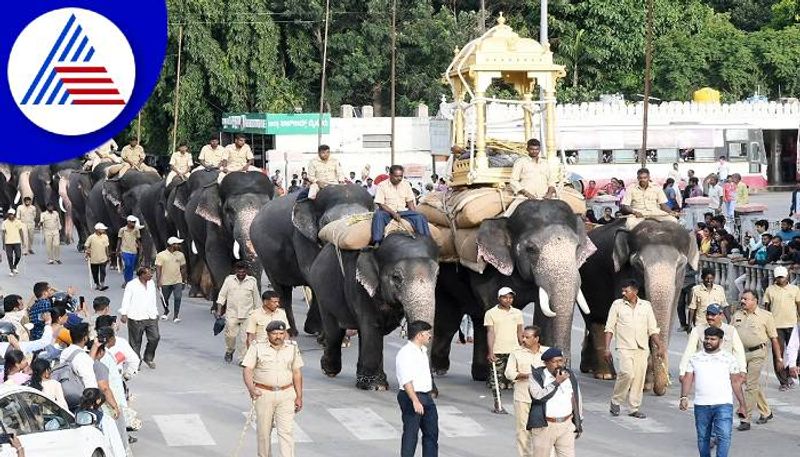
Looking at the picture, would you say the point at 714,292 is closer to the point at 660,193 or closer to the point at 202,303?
the point at 660,193

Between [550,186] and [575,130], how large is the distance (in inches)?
1430

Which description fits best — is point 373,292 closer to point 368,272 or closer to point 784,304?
point 368,272

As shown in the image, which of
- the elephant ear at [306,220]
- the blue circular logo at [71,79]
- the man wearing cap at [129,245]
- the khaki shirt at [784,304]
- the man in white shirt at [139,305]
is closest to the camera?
the blue circular logo at [71,79]

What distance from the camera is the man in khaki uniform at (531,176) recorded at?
57.3 ft

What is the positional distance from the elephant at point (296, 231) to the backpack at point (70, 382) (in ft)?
25.6

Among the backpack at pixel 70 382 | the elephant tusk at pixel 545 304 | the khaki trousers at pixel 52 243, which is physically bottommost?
the khaki trousers at pixel 52 243

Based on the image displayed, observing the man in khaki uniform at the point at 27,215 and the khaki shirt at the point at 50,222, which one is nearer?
the khaki shirt at the point at 50,222

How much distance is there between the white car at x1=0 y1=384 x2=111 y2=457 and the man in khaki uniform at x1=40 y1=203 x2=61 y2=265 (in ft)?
75.7

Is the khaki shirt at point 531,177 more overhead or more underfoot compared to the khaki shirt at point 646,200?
more overhead

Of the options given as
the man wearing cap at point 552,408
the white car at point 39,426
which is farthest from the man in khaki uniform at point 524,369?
the white car at point 39,426

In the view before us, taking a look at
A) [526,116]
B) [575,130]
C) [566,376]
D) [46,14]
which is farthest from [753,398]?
[575,130]

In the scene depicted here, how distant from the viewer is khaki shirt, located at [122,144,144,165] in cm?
3400

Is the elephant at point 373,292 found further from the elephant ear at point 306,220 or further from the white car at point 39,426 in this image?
the white car at point 39,426

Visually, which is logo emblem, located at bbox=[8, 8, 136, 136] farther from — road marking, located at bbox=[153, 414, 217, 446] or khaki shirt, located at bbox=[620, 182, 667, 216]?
khaki shirt, located at bbox=[620, 182, 667, 216]
